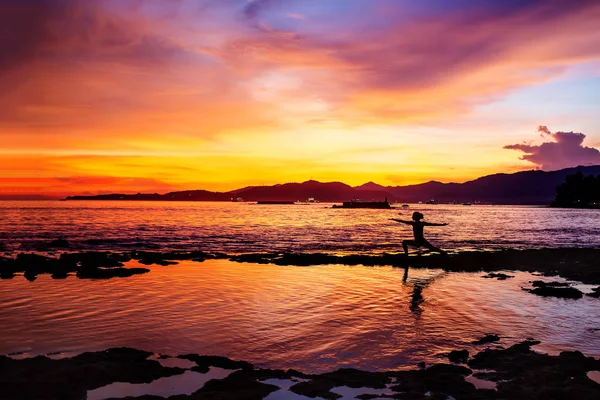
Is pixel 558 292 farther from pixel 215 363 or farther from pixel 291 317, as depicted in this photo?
pixel 215 363

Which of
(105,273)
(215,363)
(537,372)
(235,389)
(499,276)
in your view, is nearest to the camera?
(235,389)

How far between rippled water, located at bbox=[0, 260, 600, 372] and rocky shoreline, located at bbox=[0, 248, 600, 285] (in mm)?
2287

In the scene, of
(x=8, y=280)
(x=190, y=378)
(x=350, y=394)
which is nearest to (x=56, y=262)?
(x=8, y=280)

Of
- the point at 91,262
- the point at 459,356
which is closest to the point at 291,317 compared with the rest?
the point at 459,356

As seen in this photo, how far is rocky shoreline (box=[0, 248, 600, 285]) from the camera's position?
71.8 feet

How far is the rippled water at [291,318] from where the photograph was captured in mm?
10047

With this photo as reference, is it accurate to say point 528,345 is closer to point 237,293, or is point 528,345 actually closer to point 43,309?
point 237,293

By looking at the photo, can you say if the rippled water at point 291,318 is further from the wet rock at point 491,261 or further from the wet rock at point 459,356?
the wet rock at point 491,261

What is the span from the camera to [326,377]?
8250mm

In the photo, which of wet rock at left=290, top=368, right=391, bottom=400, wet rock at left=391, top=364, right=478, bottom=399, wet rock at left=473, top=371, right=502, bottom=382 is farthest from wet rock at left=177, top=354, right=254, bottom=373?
wet rock at left=473, top=371, right=502, bottom=382

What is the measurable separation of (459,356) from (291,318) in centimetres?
505

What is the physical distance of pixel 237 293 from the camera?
55.2 feet

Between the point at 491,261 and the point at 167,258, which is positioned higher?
the point at 491,261

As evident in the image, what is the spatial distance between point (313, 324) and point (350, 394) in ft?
15.2
